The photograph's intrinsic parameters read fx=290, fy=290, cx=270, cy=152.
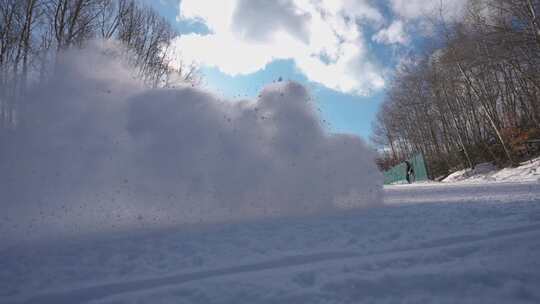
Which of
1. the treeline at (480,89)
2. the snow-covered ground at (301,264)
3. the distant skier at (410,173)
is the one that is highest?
the treeline at (480,89)

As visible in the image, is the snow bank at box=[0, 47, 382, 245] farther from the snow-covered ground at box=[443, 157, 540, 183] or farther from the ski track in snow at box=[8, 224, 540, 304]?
the snow-covered ground at box=[443, 157, 540, 183]

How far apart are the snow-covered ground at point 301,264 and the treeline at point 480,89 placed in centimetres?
1368

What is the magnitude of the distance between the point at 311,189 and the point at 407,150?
127 ft

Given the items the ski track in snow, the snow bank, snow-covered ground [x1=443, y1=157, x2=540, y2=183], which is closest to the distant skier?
snow-covered ground [x1=443, y1=157, x2=540, y2=183]

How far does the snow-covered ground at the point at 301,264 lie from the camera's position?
1713 mm

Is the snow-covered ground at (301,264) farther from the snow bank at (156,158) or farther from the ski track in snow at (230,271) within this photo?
the snow bank at (156,158)

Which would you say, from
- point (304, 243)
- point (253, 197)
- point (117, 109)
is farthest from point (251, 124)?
point (304, 243)

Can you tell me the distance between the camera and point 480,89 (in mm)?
18031

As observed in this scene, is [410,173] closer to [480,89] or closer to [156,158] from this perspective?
[480,89]

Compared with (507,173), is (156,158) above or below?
above

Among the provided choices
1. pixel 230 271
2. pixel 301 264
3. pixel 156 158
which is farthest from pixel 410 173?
pixel 230 271

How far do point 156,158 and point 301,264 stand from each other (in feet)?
11.3

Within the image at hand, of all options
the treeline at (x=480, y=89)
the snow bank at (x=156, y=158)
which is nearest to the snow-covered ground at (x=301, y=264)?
the snow bank at (x=156, y=158)

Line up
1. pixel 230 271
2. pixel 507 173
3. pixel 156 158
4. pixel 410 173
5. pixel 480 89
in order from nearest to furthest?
pixel 230 271
pixel 156 158
pixel 507 173
pixel 480 89
pixel 410 173
